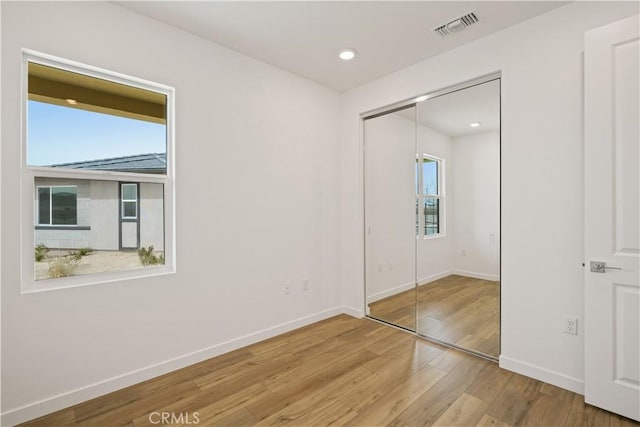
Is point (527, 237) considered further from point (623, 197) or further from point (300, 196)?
point (300, 196)

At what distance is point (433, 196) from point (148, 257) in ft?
8.87

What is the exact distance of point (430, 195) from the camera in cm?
315

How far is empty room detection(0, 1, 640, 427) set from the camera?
188 cm

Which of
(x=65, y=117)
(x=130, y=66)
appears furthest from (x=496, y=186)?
(x=65, y=117)

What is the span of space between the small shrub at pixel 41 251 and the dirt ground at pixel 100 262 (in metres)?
0.02

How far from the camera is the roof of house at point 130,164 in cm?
215

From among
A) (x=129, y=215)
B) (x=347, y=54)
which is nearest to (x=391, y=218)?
(x=347, y=54)

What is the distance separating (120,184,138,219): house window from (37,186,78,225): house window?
0.93ft

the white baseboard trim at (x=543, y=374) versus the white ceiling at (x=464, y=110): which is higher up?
the white ceiling at (x=464, y=110)

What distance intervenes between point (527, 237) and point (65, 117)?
137 inches

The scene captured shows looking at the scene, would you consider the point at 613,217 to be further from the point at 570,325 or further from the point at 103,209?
the point at 103,209

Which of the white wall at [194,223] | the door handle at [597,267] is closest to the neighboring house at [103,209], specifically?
the white wall at [194,223]

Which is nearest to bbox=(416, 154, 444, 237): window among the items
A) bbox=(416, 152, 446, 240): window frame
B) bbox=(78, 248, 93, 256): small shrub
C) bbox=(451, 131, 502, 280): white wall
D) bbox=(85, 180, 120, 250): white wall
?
bbox=(416, 152, 446, 240): window frame
